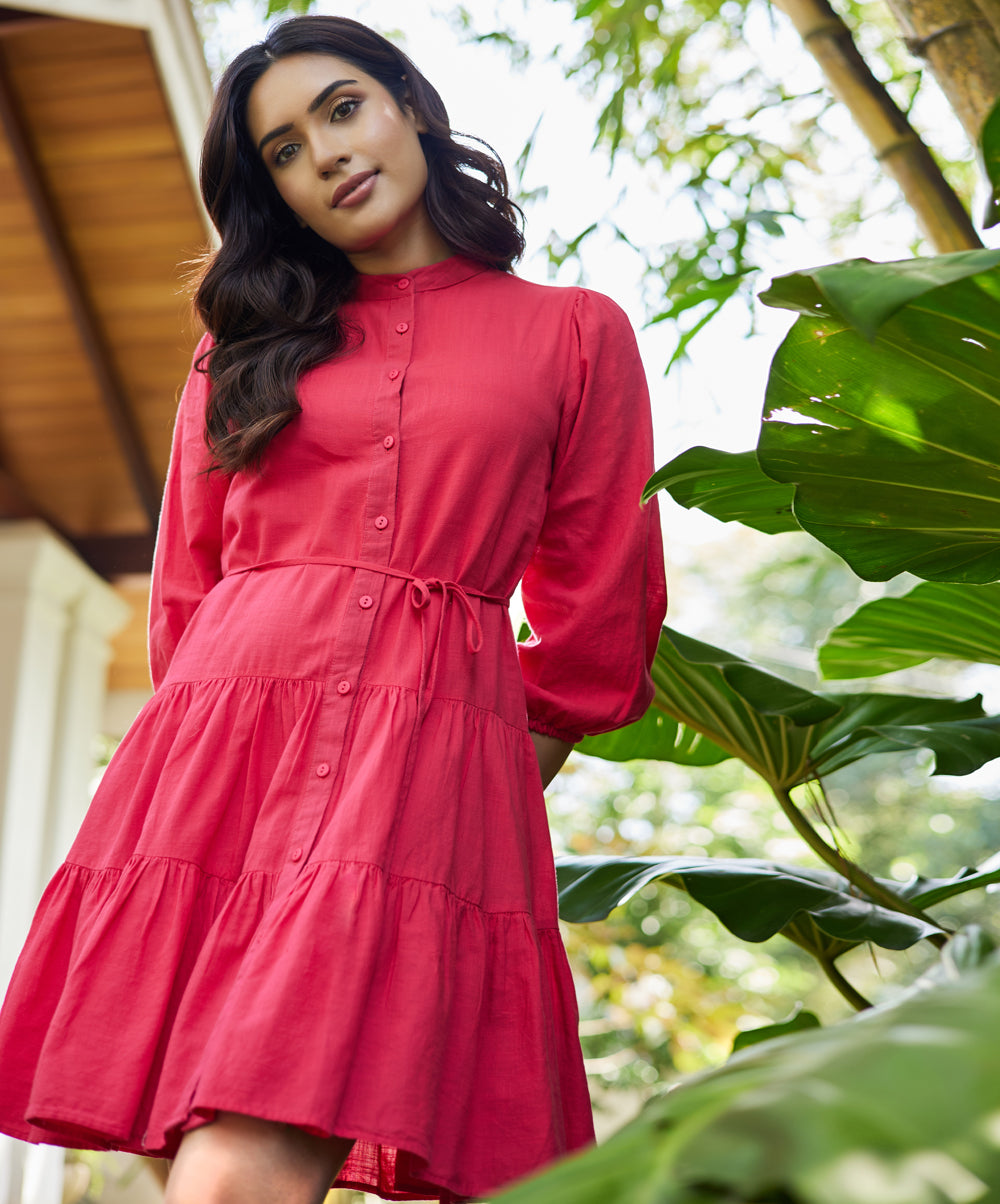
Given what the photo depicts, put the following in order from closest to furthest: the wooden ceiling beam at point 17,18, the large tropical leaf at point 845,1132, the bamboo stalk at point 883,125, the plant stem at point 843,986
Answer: the large tropical leaf at point 845,1132
the plant stem at point 843,986
the bamboo stalk at point 883,125
the wooden ceiling beam at point 17,18

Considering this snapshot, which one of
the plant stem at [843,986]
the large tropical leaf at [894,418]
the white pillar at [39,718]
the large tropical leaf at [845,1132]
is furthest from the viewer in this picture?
the white pillar at [39,718]

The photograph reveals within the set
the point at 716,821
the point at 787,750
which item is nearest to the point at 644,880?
the point at 787,750

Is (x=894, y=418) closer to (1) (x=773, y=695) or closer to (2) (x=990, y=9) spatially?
(1) (x=773, y=695)

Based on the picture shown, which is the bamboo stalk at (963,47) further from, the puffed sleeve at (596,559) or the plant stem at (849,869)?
the plant stem at (849,869)

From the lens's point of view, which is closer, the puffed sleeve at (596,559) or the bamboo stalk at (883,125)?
the puffed sleeve at (596,559)

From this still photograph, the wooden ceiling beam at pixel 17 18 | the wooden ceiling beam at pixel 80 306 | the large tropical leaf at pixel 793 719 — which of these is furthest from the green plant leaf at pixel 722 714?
the wooden ceiling beam at pixel 80 306

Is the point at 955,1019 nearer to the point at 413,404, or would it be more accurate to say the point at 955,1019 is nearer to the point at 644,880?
the point at 413,404

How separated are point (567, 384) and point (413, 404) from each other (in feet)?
0.55

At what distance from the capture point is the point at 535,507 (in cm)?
123

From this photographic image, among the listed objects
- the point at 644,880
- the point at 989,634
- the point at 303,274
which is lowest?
the point at 644,880

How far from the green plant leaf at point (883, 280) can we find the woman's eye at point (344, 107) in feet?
2.52

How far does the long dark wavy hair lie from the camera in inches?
50.1

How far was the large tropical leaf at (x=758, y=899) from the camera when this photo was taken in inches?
51.9

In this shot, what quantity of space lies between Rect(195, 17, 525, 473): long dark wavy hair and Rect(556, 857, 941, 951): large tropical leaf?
0.63m
